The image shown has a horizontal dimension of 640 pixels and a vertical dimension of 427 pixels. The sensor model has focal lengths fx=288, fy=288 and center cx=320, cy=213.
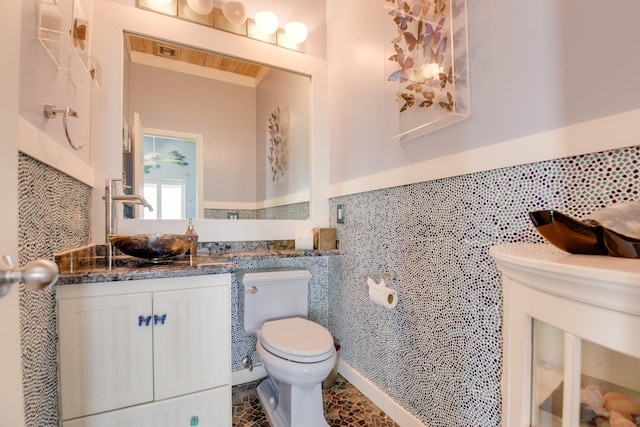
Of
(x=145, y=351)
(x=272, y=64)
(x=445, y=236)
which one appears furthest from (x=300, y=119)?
(x=145, y=351)

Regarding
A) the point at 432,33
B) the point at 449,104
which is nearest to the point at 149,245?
the point at 449,104

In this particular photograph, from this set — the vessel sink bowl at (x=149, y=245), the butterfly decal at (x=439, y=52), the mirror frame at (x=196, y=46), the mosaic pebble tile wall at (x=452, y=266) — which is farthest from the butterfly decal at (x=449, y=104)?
the vessel sink bowl at (x=149, y=245)

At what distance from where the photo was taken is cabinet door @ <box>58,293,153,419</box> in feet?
3.43

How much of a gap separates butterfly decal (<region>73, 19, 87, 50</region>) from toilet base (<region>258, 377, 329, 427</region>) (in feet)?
6.14

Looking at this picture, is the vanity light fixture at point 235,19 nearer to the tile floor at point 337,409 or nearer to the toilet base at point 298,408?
the toilet base at point 298,408

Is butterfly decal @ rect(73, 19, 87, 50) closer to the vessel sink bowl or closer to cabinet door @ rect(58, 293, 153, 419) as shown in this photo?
the vessel sink bowl

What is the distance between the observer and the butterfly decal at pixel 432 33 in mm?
1207

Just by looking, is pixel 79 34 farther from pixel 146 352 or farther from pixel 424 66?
pixel 424 66

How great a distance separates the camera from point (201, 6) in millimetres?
1788

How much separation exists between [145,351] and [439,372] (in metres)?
1.21

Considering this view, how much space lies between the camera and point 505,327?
66 centimetres

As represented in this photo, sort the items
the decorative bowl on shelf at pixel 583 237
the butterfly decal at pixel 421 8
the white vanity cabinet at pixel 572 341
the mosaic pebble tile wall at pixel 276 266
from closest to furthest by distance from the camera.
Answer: the white vanity cabinet at pixel 572 341 → the decorative bowl on shelf at pixel 583 237 → the butterfly decal at pixel 421 8 → the mosaic pebble tile wall at pixel 276 266

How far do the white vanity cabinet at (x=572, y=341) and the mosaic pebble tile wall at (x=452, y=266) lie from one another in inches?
14.6

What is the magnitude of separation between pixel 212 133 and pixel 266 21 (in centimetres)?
85
